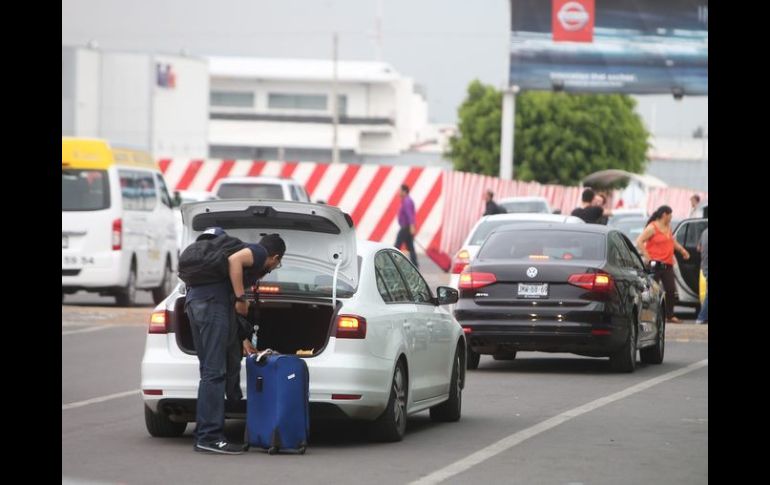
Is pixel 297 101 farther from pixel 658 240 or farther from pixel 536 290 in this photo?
pixel 536 290

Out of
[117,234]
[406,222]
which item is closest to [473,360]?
[117,234]

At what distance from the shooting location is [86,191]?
26.6m

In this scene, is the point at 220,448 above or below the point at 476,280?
below

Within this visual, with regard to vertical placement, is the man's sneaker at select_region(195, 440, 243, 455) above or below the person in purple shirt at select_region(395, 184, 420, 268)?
below

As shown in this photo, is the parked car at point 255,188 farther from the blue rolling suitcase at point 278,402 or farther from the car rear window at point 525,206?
the blue rolling suitcase at point 278,402

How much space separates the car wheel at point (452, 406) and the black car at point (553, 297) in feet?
12.9

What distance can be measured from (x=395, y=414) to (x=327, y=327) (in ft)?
2.69

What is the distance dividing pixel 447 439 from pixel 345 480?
7.50 ft

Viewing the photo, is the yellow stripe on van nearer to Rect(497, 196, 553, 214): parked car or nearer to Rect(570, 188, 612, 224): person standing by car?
Rect(570, 188, 612, 224): person standing by car

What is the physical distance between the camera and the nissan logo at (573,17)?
50.4m

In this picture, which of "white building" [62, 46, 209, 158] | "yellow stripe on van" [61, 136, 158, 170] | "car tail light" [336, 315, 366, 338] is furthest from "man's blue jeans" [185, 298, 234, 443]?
"white building" [62, 46, 209, 158]

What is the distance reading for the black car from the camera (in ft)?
58.8

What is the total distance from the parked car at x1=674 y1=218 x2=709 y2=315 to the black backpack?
15.8 meters
